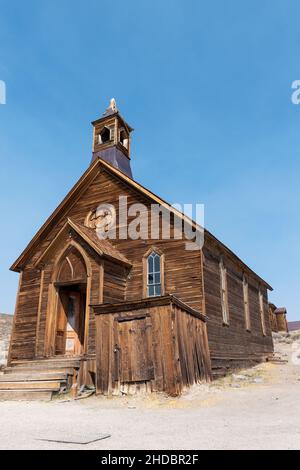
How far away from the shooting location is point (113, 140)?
22.0 metres

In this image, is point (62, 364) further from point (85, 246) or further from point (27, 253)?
point (27, 253)

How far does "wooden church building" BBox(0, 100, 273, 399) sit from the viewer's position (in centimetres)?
1182

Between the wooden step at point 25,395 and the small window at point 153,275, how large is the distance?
598 cm

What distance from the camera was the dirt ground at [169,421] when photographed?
5.82 meters

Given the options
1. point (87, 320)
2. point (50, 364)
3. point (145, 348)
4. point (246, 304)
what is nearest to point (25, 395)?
point (50, 364)

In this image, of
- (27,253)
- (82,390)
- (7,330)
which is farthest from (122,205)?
(7,330)

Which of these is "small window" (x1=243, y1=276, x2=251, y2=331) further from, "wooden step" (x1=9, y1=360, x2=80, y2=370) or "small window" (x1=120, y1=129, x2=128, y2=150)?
"wooden step" (x1=9, y1=360, x2=80, y2=370)

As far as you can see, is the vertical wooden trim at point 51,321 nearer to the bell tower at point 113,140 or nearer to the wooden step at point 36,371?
the wooden step at point 36,371

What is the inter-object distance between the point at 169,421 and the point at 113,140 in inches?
663

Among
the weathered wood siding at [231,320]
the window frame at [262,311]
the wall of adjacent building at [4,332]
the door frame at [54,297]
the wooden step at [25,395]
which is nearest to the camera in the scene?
the wooden step at [25,395]

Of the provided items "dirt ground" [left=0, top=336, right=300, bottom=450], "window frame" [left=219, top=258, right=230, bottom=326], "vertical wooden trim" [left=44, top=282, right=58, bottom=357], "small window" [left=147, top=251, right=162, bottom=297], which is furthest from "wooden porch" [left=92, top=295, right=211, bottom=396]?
"window frame" [left=219, top=258, right=230, bottom=326]

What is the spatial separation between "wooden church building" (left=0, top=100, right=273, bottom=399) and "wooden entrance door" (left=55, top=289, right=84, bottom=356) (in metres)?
0.04

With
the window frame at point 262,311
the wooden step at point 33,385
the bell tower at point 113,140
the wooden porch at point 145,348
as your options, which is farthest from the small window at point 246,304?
the wooden step at point 33,385

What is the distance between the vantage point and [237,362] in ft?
A: 60.3
